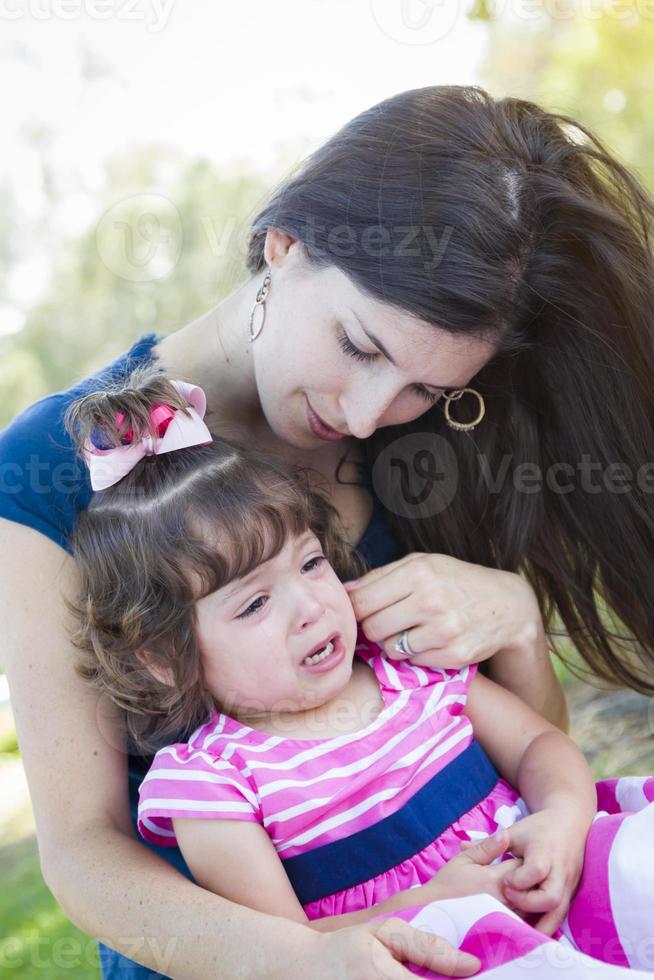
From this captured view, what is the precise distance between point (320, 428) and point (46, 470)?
0.53 meters

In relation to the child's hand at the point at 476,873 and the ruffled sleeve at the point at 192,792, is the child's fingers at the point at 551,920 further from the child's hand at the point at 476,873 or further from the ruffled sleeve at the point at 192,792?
the ruffled sleeve at the point at 192,792

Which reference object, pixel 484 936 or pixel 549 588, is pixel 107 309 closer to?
pixel 549 588

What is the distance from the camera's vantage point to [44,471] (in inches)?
71.6

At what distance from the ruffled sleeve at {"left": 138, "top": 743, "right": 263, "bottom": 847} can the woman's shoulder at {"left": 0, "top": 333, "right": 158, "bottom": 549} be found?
17.4 inches

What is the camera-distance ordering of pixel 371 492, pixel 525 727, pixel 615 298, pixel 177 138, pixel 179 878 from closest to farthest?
pixel 179 878, pixel 525 727, pixel 615 298, pixel 371 492, pixel 177 138

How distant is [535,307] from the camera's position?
198 cm

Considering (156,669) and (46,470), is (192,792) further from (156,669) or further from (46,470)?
(46,470)

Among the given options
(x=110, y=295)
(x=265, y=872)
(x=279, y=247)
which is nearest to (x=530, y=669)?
(x=265, y=872)

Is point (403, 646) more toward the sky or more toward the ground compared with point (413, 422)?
more toward the ground

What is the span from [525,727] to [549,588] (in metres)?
0.50

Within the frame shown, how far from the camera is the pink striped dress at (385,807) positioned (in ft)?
4.88

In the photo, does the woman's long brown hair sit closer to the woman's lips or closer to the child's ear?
the woman's lips

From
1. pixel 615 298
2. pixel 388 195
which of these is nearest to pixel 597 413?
pixel 615 298

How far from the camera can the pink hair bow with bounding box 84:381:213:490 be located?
1751 mm
